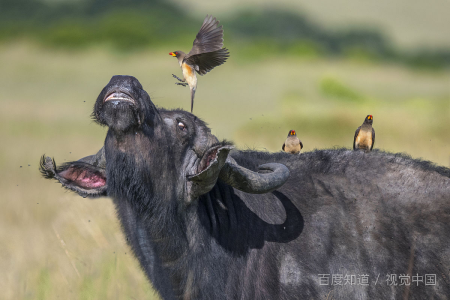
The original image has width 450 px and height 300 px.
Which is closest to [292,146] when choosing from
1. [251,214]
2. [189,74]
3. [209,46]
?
[189,74]

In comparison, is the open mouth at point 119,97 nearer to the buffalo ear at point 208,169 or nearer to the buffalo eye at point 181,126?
the buffalo eye at point 181,126

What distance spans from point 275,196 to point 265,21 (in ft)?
140

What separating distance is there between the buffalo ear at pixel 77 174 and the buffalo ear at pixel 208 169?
1034mm

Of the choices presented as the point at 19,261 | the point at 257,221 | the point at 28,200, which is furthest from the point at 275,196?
the point at 28,200

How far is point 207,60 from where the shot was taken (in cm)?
727

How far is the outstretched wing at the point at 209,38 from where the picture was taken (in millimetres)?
6980

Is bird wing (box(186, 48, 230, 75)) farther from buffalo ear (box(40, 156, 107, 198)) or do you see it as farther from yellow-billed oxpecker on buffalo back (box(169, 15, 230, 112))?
buffalo ear (box(40, 156, 107, 198))

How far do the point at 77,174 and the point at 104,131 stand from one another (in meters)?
12.5

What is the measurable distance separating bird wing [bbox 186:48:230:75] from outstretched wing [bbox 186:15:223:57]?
0.07 m

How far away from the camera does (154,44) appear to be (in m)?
35.4

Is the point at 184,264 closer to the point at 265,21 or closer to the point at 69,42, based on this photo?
the point at 69,42

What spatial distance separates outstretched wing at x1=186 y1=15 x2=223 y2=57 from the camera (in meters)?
6.98

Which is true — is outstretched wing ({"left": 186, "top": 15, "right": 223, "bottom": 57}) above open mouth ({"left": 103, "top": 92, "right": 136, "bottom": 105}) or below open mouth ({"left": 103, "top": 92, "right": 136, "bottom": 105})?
above

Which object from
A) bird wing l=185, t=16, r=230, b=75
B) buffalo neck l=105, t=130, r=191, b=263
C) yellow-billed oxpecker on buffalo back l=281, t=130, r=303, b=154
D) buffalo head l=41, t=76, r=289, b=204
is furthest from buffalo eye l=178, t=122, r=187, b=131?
yellow-billed oxpecker on buffalo back l=281, t=130, r=303, b=154
